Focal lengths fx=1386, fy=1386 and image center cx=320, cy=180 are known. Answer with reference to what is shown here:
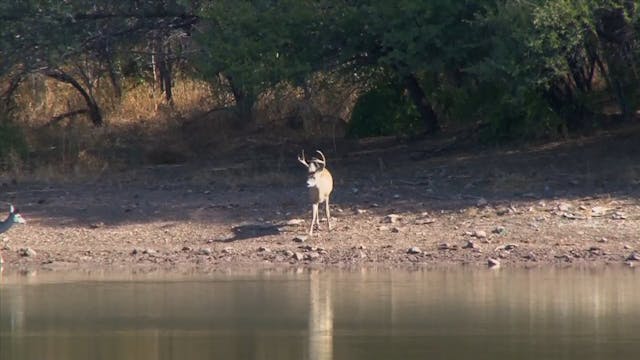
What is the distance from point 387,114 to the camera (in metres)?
24.7

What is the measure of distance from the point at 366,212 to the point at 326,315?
251 inches

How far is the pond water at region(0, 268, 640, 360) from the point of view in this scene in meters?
11.4

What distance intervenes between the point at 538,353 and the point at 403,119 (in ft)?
45.8

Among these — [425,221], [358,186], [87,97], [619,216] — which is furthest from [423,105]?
[87,97]

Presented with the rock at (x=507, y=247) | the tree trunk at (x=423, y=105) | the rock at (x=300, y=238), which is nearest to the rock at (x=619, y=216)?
the rock at (x=507, y=247)

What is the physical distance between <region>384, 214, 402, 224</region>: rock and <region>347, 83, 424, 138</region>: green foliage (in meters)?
5.67

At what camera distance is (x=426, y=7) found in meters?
20.1

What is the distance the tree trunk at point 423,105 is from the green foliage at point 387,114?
262mm

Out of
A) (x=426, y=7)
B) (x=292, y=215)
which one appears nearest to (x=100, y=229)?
(x=292, y=215)

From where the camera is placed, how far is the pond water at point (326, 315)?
11.4 metres

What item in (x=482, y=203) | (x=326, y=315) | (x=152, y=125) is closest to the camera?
(x=326, y=315)

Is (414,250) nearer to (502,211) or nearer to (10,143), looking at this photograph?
(502,211)

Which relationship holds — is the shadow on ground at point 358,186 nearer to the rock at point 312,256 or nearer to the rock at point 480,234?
the rock at point 312,256

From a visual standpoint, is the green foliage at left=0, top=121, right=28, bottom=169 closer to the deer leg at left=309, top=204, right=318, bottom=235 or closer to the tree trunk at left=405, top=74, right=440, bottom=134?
the tree trunk at left=405, top=74, right=440, bottom=134
